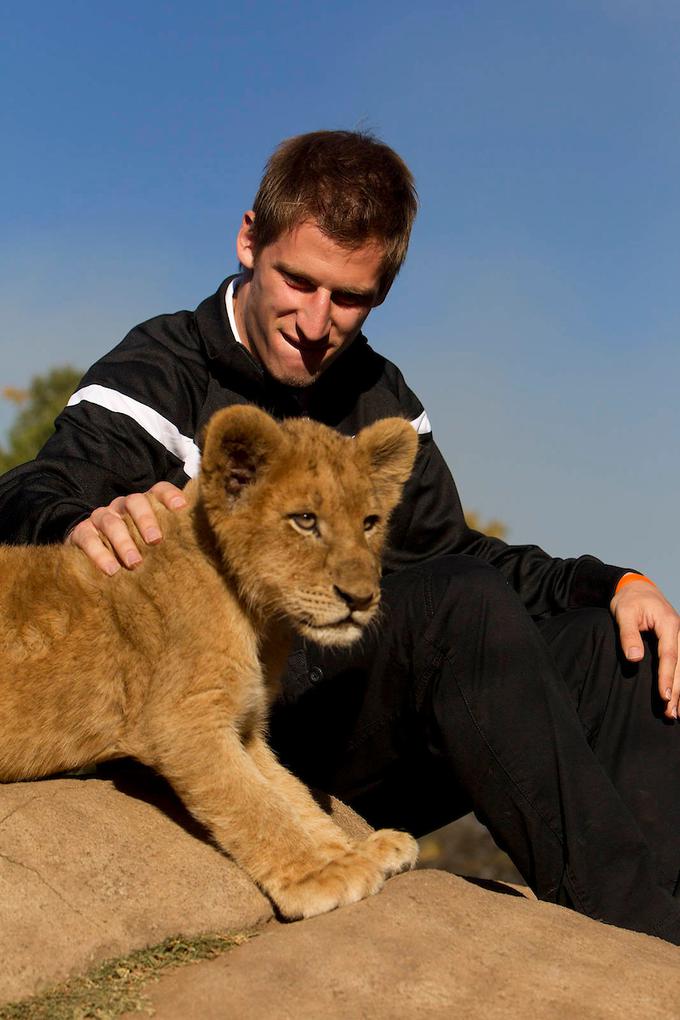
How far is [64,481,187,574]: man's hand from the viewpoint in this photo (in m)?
4.41

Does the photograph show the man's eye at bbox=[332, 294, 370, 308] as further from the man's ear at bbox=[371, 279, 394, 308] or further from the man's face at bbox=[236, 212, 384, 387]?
the man's ear at bbox=[371, 279, 394, 308]

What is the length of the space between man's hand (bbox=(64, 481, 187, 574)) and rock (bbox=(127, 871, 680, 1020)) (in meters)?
1.46

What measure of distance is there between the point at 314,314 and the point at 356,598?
2.01 metres

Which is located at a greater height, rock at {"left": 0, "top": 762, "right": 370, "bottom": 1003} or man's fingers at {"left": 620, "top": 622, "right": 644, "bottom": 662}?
man's fingers at {"left": 620, "top": 622, "right": 644, "bottom": 662}

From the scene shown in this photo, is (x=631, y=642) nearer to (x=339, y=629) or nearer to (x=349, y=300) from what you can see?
(x=339, y=629)

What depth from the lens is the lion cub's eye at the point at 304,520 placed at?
167 inches

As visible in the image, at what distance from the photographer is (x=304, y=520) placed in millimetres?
4234

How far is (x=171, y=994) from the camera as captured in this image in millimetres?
3420

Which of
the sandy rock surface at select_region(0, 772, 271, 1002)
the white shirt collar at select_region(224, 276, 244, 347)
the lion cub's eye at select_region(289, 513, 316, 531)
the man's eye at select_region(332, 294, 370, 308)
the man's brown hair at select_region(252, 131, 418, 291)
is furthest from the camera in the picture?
the white shirt collar at select_region(224, 276, 244, 347)

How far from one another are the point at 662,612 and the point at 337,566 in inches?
79.0

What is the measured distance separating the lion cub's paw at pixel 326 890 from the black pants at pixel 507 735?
0.72 meters

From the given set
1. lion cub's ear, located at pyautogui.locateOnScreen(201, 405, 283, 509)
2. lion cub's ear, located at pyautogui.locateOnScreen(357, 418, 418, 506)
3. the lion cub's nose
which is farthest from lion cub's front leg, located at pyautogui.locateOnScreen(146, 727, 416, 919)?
lion cub's ear, located at pyautogui.locateOnScreen(357, 418, 418, 506)

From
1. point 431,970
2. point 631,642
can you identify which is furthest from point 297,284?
point 431,970

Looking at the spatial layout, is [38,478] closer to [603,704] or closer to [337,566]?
[337,566]
